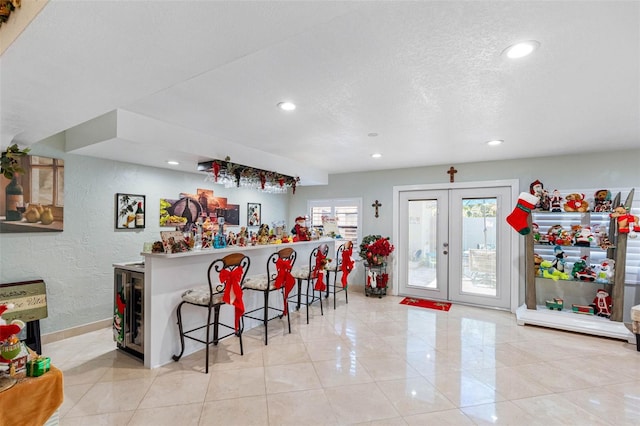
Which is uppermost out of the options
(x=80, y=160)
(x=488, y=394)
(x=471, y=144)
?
(x=471, y=144)

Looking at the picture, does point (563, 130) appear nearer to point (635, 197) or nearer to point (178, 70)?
point (635, 197)

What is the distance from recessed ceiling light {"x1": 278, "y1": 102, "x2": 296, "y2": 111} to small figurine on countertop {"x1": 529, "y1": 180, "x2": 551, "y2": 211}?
364 cm

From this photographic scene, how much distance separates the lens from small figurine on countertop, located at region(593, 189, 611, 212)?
3753 millimetres

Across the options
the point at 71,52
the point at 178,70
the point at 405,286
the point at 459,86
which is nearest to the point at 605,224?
the point at 405,286

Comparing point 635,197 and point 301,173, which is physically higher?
point 301,173

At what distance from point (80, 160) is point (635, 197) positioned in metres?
6.80

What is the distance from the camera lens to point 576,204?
3910 mm

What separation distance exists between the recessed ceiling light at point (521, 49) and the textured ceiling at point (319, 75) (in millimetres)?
49

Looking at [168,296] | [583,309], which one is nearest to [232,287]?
[168,296]

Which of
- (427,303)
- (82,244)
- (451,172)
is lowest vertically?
(427,303)

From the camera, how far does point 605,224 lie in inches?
152

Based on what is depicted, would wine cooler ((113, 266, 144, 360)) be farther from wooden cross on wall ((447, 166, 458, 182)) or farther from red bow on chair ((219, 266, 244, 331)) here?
wooden cross on wall ((447, 166, 458, 182))

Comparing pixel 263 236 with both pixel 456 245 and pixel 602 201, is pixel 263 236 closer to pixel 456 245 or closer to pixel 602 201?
pixel 456 245

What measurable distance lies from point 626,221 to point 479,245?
5.75ft
